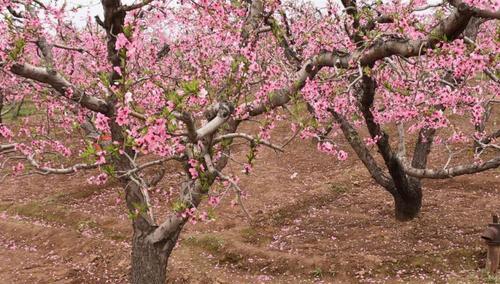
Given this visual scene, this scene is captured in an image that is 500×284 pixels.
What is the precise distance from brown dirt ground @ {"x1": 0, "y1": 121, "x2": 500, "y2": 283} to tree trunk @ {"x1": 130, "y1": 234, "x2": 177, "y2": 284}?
13.8ft

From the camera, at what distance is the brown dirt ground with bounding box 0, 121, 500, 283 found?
13.1 m

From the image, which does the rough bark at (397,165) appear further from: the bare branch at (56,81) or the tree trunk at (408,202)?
the bare branch at (56,81)

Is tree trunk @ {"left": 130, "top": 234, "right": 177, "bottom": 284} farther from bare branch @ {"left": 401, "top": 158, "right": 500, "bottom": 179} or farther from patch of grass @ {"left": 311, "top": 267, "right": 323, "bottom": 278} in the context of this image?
bare branch @ {"left": 401, "top": 158, "right": 500, "bottom": 179}

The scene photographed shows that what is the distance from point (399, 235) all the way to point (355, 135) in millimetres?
3633

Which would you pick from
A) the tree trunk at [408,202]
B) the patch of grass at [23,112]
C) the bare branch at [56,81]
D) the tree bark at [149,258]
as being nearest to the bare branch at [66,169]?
the bare branch at [56,81]

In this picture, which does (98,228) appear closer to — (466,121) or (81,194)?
(81,194)

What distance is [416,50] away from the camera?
259 inches

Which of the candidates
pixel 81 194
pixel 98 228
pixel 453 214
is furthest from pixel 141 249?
pixel 81 194

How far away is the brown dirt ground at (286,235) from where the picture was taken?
13062 mm

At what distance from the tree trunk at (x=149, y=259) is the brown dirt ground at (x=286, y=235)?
4.19 metres

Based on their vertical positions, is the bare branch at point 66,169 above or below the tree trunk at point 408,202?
above

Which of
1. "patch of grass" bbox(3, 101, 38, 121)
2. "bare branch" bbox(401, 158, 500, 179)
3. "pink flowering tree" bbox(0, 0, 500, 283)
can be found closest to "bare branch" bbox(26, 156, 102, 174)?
"pink flowering tree" bbox(0, 0, 500, 283)

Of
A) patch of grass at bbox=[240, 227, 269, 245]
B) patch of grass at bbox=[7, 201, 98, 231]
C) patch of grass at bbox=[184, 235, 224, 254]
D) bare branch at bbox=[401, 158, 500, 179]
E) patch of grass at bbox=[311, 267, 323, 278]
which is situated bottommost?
patch of grass at bbox=[311, 267, 323, 278]

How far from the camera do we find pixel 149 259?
934 centimetres
